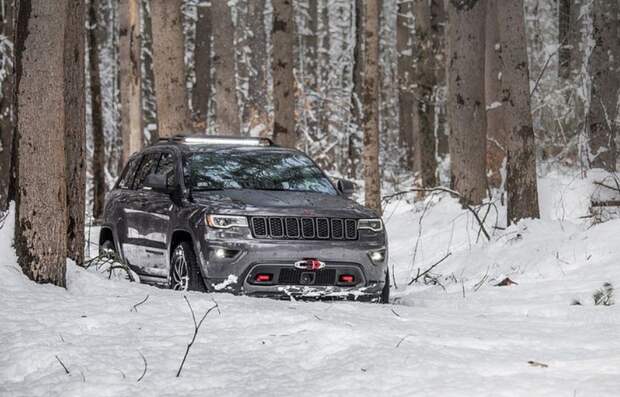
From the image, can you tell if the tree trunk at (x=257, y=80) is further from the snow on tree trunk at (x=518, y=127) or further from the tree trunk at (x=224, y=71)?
the snow on tree trunk at (x=518, y=127)

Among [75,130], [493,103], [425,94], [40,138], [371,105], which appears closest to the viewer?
[40,138]

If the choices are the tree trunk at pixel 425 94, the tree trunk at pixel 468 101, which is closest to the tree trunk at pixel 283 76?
the tree trunk at pixel 468 101

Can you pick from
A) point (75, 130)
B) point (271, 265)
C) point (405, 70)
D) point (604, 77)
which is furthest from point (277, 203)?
point (405, 70)

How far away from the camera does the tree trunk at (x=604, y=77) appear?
15.1m

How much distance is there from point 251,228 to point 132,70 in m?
16.6

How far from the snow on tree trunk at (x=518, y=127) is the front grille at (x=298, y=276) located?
4.42m

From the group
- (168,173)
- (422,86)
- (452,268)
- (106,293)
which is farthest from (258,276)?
(422,86)

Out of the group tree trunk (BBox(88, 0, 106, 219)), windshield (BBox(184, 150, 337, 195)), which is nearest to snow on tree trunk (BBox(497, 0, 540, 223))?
windshield (BBox(184, 150, 337, 195))

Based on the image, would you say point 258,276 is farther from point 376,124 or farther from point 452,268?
point 376,124

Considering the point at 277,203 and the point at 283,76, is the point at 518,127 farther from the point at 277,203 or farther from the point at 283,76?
the point at 283,76

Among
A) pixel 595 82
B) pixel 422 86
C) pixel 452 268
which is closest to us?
pixel 452 268

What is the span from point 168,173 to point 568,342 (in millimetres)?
4893

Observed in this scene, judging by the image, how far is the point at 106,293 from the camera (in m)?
7.07

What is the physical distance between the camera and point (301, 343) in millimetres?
5445
